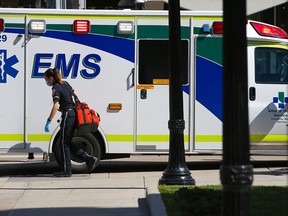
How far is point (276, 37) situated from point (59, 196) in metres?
5.45

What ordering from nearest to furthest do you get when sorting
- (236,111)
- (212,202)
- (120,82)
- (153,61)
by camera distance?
(236,111) → (212,202) → (120,82) → (153,61)

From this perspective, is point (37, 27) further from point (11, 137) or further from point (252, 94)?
point (252, 94)

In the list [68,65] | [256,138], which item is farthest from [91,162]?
[256,138]

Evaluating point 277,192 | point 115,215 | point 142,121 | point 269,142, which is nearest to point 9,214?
point 115,215

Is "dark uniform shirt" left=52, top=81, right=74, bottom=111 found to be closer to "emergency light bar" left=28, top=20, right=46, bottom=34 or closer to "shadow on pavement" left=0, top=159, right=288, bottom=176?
"emergency light bar" left=28, top=20, right=46, bottom=34

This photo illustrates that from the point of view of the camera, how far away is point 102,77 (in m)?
13.4

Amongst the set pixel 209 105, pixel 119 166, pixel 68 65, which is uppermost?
pixel 68 65

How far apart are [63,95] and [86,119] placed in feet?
1.89

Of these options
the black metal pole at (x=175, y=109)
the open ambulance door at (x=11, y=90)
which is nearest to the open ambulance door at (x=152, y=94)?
the open ambulance door at (x=11, y=90)

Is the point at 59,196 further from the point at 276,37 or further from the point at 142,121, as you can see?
the point at 276,37

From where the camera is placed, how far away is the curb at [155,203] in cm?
848

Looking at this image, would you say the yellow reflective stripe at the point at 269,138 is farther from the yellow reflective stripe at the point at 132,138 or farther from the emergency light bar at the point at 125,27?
the emergency light bar at the point at 125,27

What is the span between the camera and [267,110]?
535 inches

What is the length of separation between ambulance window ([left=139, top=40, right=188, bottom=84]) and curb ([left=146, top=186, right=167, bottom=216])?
3565 mm
